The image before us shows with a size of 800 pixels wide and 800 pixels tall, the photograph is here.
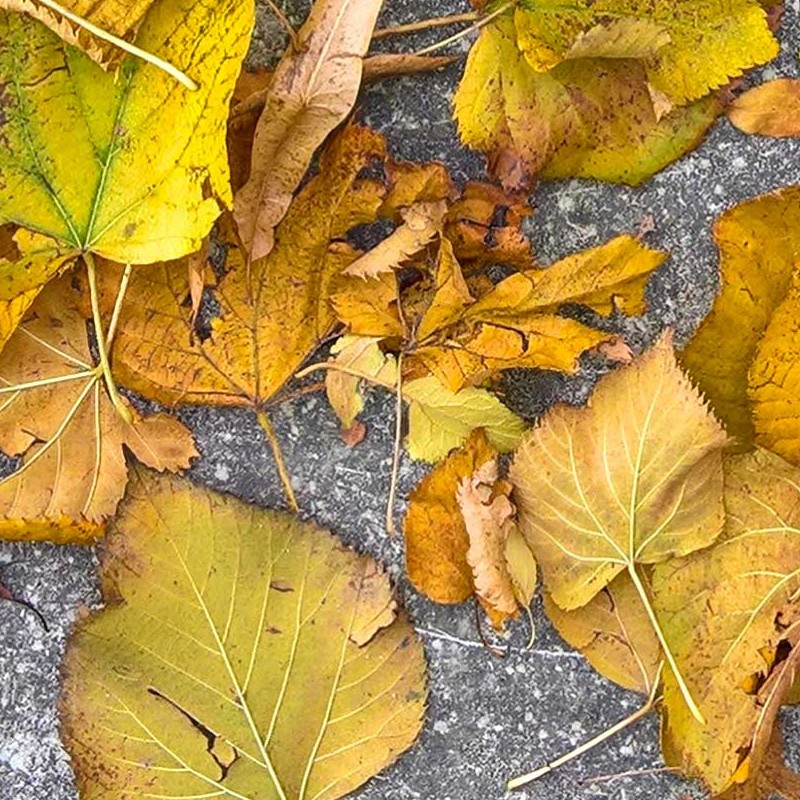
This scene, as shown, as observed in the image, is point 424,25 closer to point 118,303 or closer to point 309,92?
point 309,92

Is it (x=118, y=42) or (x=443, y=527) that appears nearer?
(x=118, y=42)

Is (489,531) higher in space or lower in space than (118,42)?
lower

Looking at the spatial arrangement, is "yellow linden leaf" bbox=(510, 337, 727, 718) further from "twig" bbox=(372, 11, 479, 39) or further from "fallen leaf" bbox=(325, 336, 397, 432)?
"twig" bbox=(372, 11, 479, 39)

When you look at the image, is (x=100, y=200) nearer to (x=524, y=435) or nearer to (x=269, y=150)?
(x=269, y=150)

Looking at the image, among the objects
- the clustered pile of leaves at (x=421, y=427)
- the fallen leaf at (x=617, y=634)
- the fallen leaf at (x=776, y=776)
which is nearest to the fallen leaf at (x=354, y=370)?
the clustered pile of leaves at (x=421, y=427)

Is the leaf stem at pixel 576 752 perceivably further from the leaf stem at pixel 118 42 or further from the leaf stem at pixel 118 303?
the leaf stem at pixel 118 42

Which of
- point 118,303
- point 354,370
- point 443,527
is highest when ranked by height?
point 118,303

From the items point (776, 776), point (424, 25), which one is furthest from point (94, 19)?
point (776, 776)
